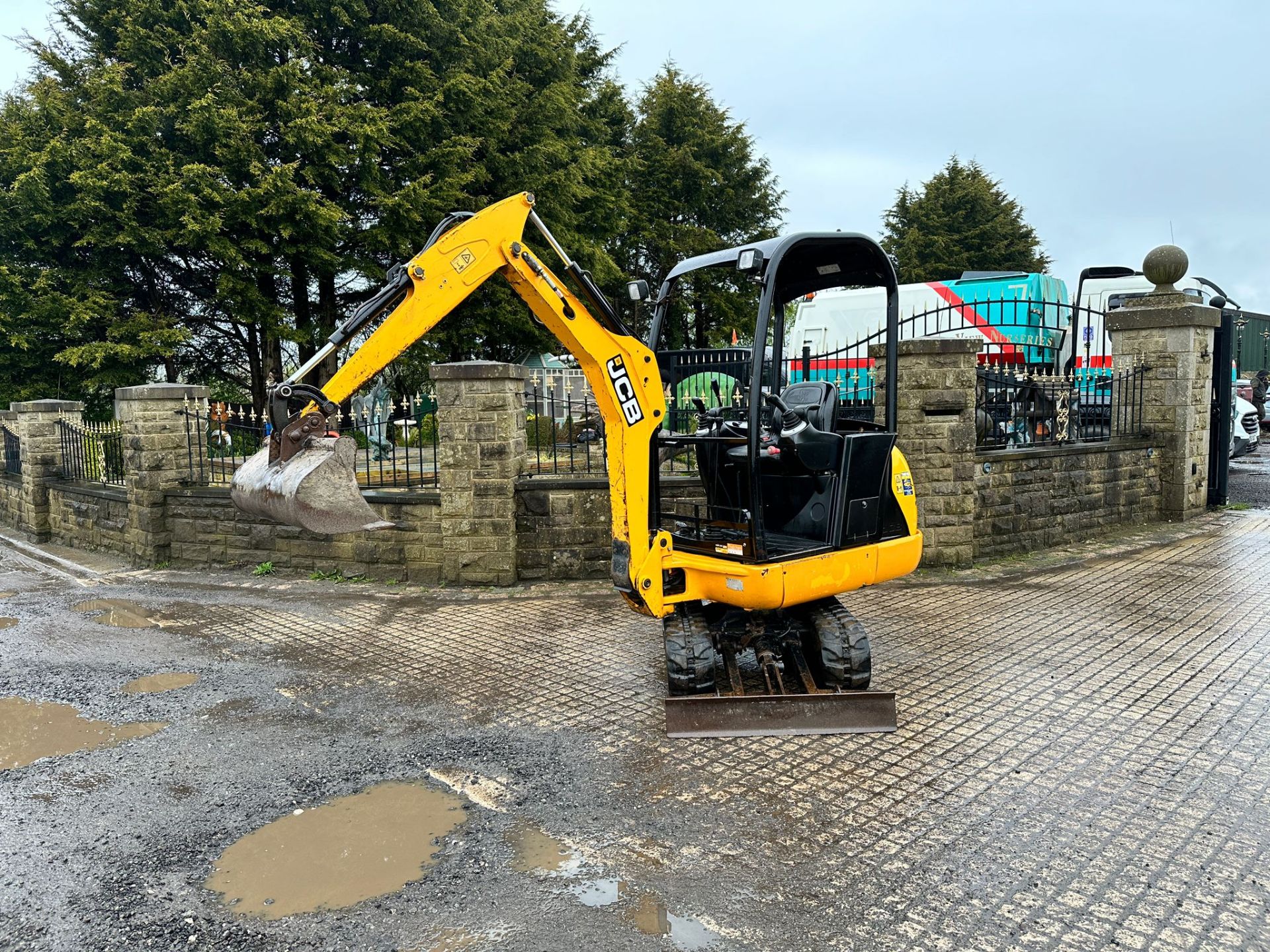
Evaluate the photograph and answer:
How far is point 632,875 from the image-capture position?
3.65 metres

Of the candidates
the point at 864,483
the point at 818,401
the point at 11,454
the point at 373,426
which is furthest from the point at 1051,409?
the point at 11,454

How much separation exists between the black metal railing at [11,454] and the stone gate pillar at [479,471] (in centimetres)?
969

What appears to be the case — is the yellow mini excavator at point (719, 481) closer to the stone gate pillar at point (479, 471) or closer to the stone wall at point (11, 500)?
the stone gate pillar at point (479, 471)

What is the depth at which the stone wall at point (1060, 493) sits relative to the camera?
986 cm

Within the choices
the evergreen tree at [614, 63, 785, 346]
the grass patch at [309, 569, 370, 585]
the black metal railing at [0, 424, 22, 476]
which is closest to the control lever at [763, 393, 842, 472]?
the grass patch at [309, 569, 370, 585]

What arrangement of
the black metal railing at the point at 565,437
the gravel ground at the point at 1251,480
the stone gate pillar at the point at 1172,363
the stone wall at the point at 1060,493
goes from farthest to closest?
the gravel ground at the point at 1251,480
the stone gate pillar at the point at 1172,363
the stone wall at the point at 1060,493
the black metal railing at the point at 565,437

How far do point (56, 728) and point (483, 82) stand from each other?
15311 mm

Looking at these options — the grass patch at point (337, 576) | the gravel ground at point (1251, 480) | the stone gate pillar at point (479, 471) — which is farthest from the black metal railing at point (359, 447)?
the gravel ground at point (1251, 480)

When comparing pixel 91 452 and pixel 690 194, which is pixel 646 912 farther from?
pixel 690 194

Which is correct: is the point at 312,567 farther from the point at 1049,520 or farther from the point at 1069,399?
the point at 1069,399

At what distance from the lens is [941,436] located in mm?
9266

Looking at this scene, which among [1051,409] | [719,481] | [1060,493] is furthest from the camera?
[1051,409]

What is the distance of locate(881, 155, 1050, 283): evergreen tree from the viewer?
37.2 m

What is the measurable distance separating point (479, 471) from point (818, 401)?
4.19 metres
